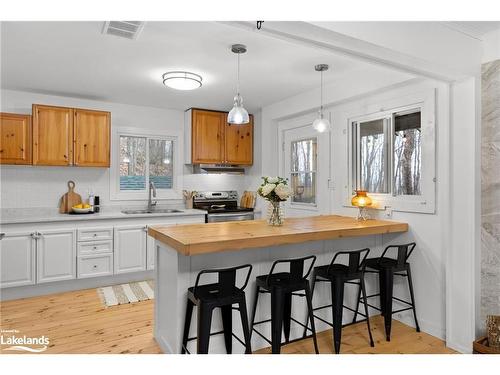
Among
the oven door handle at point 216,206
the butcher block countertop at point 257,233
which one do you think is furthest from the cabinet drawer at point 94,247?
the butcher block countertop at point 257,233

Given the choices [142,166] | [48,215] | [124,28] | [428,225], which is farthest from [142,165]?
[428,225]

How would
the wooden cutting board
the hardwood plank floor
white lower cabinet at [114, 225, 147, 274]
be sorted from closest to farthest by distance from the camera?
1. the hardwood plank floor
2. white lower cabinet at [114, 225, 147, 274]
3. the wooden cutting board

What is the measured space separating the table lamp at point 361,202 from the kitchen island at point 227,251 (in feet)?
0.85

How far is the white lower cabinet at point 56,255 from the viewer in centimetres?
382

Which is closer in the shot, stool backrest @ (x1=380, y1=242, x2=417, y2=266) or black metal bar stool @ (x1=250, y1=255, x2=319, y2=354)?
black metal bar stool @ (x1=250, y1=255, x2=319, y2=354)

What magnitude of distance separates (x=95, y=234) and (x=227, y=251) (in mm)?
2400

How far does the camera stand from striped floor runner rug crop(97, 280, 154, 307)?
149 inches

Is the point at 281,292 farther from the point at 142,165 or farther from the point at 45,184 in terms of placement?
the point at 45,184

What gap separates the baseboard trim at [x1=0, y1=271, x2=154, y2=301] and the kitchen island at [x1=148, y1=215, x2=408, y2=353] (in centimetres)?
174

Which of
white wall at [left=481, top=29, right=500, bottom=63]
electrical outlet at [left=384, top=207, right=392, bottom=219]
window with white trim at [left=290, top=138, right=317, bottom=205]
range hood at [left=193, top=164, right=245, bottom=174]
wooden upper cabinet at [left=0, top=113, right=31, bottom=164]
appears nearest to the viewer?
white wall at [left=481, top=29, right=500, bottom=63]

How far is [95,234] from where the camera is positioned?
411 cm

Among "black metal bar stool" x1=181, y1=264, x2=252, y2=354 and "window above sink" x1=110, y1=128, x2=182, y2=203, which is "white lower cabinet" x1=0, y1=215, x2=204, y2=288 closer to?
"window above sink" x1=110, y1=128, x2=182, y2=203

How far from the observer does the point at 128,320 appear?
10.6 ft

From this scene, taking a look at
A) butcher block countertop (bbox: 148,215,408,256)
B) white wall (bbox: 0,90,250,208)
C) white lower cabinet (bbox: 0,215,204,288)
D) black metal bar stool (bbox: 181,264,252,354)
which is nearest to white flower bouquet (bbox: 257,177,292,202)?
butcher block countertop (bbox: 148,215,408,256)
